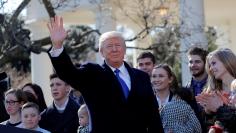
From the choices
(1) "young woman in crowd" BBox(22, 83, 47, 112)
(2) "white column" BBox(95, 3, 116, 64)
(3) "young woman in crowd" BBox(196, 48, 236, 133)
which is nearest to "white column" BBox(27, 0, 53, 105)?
(2) "white column" BBox(95, 3, 116, 64)

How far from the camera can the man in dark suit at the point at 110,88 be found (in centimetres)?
509

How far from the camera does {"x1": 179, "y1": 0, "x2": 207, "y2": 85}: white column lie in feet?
44.9

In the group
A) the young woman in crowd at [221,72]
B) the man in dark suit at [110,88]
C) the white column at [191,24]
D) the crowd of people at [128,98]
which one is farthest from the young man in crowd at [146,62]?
the white column at [191,24]

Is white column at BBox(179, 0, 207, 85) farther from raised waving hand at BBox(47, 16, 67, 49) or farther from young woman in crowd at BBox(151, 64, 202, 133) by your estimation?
raised waving hand at BBox(47, 16, 67, 49)

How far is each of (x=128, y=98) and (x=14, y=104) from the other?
2.76 m

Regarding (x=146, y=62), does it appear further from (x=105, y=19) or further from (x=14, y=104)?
(x=105, y=19)

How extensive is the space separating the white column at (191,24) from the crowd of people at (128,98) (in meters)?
6.28

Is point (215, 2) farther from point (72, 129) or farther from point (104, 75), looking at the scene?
point (104, 75)

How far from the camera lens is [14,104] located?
7730 mm

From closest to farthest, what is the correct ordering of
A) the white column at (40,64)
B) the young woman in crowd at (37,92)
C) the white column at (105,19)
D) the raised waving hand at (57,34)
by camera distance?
the raised waving hand at (57,34) < the young woman in crowd at (37,92) < the white column at (105,19) < the white column at (40,64)

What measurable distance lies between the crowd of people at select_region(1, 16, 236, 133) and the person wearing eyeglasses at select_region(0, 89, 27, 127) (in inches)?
6.2

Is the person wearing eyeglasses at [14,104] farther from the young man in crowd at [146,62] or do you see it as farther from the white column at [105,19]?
the white column at [105,19]

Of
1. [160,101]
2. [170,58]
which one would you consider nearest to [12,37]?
[160,101]

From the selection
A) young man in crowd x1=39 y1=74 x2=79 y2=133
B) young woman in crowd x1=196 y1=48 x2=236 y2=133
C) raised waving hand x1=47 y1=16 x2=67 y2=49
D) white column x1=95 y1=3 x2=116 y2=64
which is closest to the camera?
raised waving hand x1=47 y1=16 x2=67 y2=49
